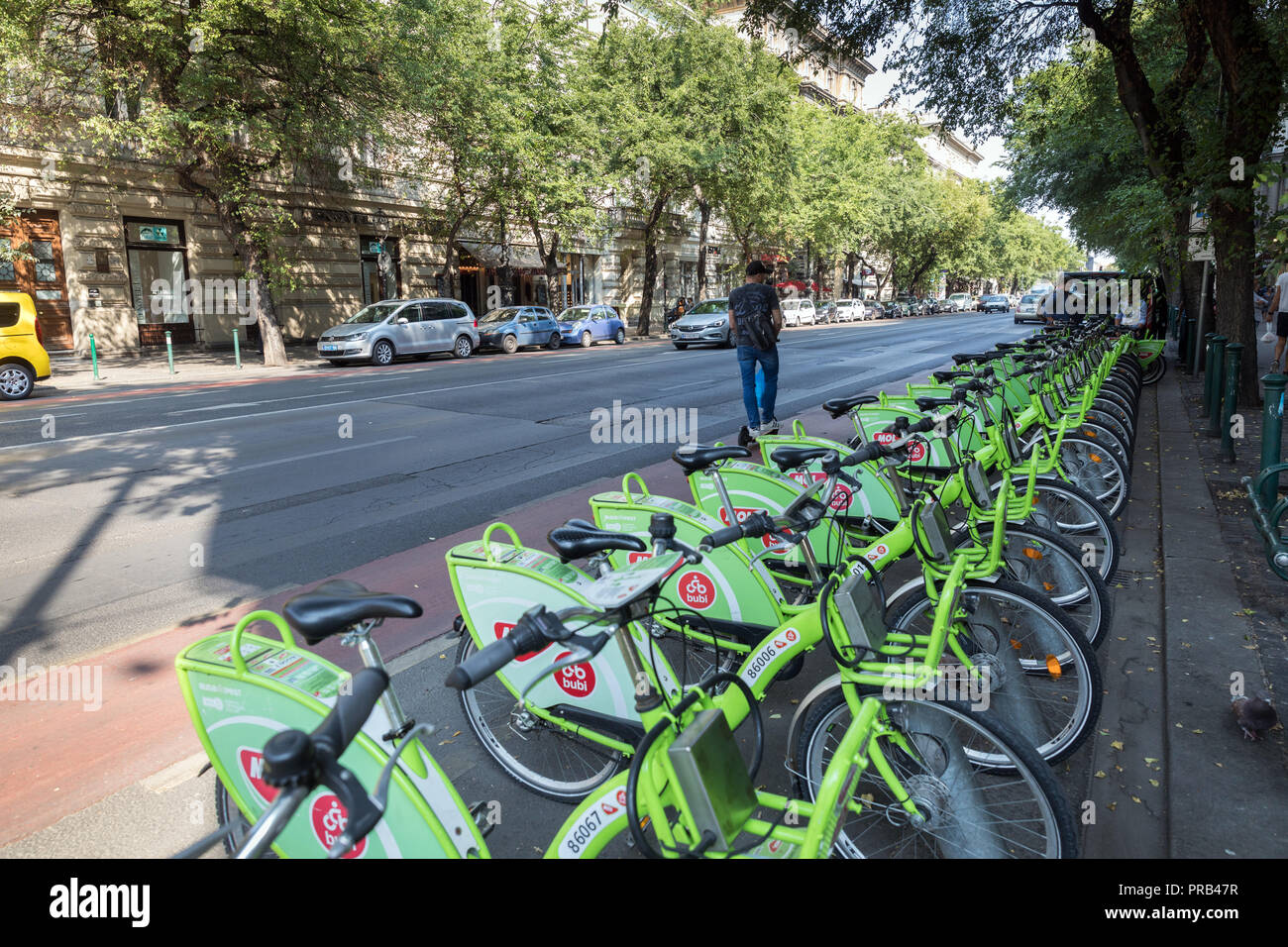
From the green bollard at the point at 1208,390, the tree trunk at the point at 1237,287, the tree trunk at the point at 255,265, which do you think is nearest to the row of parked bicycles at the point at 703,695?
the green bollard at the point at 1208,390

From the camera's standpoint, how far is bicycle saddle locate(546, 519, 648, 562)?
212 centimetres

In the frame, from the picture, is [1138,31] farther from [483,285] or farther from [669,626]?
[483,285]

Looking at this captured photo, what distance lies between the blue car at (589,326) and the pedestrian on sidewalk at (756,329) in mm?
20347

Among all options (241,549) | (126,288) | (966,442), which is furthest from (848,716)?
(126,288)

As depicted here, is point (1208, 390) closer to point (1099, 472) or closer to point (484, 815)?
point (1099, 472)

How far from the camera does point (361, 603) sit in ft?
6.13

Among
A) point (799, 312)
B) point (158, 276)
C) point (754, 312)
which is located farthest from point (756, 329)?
point (799, 312)

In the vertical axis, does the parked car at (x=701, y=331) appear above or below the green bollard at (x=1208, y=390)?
above

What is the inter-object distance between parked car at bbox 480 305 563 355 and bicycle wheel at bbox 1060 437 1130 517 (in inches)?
872

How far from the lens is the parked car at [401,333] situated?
2139 centimetres

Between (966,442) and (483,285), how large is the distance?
104ft

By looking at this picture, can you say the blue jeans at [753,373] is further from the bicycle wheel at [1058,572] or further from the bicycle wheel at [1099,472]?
the bicycle wheel at [1058,572]

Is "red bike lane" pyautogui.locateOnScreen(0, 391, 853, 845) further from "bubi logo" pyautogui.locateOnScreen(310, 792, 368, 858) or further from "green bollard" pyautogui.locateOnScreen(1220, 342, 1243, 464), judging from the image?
"green bollard" pyautogui.locateOnScreen(1220, 342, 1243, 464)

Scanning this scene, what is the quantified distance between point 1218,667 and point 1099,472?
7.55 ft
